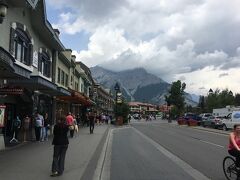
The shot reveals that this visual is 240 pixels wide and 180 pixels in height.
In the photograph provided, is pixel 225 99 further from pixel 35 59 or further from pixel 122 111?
pixel 35 59

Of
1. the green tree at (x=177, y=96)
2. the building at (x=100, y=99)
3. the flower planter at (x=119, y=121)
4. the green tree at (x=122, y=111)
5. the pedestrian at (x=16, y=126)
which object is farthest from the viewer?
the green tree at (x=177, y=96)

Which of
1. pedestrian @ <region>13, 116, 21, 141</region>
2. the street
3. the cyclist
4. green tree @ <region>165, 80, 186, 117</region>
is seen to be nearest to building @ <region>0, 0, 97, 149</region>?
pedestrian @ <region>13, 116, 21, 141</region>

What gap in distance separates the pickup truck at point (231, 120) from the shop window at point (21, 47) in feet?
81.1

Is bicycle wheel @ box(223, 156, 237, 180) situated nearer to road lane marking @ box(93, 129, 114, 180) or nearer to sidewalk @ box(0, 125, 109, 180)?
road lane marking @ box(93, 129, 114, 180)

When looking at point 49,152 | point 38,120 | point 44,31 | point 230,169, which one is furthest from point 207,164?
point 44,31

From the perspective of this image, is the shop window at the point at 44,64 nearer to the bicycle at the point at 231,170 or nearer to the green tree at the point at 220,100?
the bicycle at the point at 231,170

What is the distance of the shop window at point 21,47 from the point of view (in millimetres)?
24206

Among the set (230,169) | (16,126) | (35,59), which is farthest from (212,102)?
(230,169)

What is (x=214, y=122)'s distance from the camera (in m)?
54.2

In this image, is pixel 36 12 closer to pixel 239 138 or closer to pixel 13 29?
pixel 13 29

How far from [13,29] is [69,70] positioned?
2613 centimetres

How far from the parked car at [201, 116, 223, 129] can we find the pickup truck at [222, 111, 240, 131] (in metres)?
1.74

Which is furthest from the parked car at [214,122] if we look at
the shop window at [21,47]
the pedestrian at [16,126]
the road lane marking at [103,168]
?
the road lane marking at [103,168]

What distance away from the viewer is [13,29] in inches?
911
